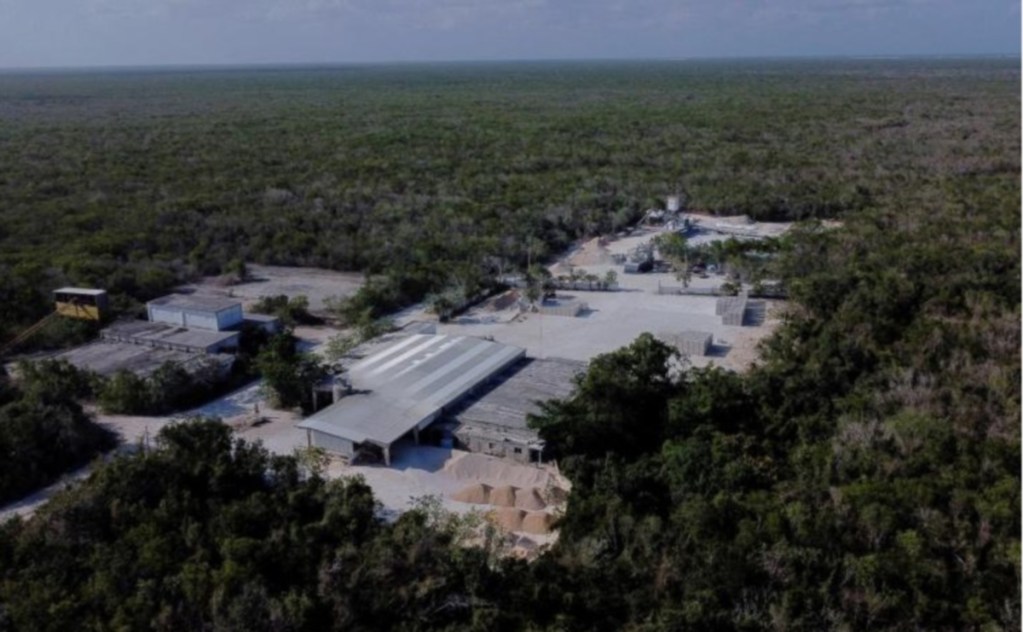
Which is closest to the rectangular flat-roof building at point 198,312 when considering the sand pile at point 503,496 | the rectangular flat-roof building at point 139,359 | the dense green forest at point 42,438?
the rectangular flat-roof building at point 139,359

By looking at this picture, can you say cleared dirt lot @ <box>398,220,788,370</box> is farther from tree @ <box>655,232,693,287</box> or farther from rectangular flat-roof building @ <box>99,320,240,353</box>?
rectangular flat-roof building @ <box>99,320,240,353</box>

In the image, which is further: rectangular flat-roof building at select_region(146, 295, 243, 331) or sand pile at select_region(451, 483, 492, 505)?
rectangular flat-roof building at select_region(146, 295, 243, 331)

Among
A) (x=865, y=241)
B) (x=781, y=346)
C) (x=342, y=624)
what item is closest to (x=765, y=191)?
(x=865, y=241)

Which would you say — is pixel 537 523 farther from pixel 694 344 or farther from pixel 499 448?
pixel 694 344

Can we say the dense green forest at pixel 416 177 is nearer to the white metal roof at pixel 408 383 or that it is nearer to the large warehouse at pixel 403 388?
the white metal roof at pixel 408 383

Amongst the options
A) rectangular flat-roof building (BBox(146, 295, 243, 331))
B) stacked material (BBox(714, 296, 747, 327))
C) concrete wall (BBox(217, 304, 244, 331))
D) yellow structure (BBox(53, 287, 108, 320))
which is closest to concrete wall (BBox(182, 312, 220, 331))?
rectangular flat-roof building (BBox(146, 295, 243, 331))

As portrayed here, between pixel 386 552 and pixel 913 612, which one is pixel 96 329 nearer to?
pixel 386 552

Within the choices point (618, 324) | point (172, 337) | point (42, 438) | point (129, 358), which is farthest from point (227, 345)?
point (618, 324)
